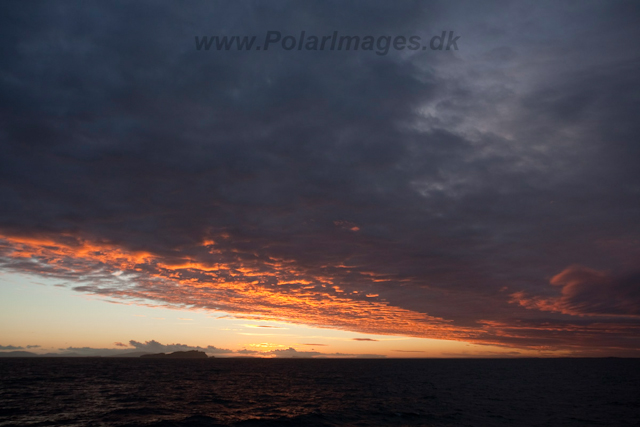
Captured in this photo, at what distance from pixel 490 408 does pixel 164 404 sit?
→ 42909 millimetres

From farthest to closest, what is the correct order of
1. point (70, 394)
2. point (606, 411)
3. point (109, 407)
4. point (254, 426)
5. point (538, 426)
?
point (70, 394), point (606, 411), point (109, 407), point (538, 426), point (254, 426)

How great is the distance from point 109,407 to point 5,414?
30.2 feet

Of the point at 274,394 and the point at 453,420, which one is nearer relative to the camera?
the point at 453,420

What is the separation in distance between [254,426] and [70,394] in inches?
1354

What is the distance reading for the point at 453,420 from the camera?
124 feet

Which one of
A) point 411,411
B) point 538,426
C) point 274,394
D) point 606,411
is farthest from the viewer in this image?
point 274,394

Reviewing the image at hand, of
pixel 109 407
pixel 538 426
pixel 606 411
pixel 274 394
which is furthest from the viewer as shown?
pixel 274 394

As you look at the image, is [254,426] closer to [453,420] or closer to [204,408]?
[204,408]

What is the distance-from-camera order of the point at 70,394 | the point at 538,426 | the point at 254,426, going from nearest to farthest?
the point at 254,426
the point at 538,426
the point at 70,394

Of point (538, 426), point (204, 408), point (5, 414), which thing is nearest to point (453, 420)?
point (538, 426)

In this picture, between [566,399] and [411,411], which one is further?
[566,399]

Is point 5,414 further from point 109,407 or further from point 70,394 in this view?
point 70,394

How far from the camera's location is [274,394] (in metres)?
55.5

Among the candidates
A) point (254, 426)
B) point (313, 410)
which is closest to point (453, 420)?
point (313, 410)
